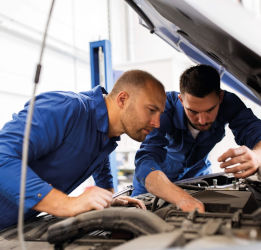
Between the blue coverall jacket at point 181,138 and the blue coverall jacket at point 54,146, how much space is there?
23 centimetres

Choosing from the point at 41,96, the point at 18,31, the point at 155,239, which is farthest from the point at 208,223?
the point at 18,31

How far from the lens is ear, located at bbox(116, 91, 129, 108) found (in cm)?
130

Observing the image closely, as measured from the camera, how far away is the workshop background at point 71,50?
348 cm

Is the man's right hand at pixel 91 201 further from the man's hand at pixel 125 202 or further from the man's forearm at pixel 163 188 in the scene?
the man's forearm at pixel 163 188

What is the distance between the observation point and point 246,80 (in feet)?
4.43

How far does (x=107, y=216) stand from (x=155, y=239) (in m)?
0.23

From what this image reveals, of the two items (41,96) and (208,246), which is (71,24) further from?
(208,246)

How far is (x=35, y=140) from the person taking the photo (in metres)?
1.03

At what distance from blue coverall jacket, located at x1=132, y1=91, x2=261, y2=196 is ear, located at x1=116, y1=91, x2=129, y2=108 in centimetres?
32

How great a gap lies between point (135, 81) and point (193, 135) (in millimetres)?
597

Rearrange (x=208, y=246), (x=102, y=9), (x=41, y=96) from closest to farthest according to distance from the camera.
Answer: (x=208, y=246)
(x=41, y=96)
(x=102, y=9)

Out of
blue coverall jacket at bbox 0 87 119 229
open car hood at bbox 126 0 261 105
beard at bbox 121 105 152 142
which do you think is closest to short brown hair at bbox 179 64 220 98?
open car hood at bbox 126 0 261 105

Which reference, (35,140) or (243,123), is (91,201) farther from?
(243,123)

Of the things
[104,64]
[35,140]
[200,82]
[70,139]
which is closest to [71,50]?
[104,64]
